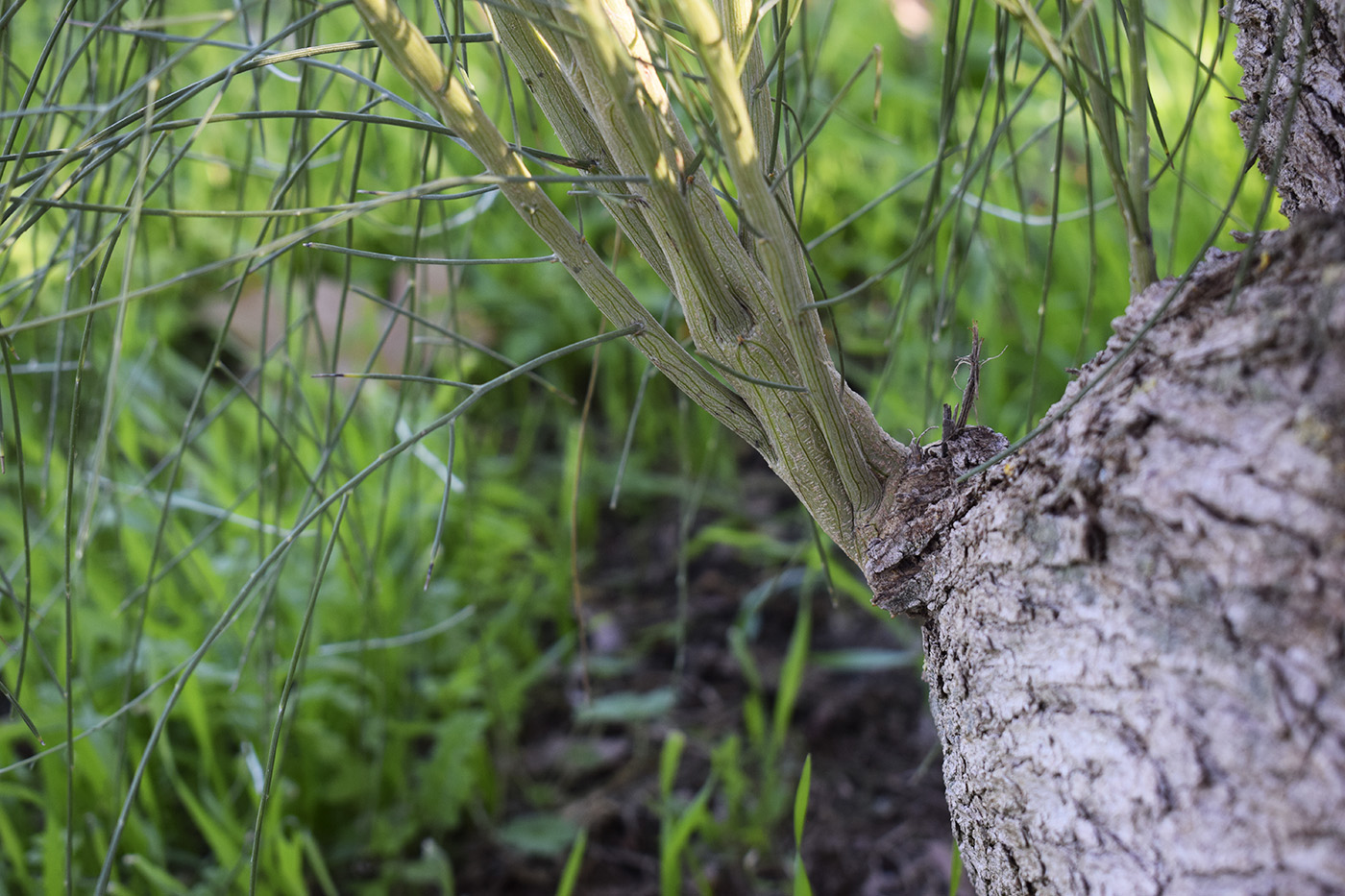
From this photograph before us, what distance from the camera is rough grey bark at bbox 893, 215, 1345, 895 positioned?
1.04ft

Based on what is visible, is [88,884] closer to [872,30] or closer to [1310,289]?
[1310,289]

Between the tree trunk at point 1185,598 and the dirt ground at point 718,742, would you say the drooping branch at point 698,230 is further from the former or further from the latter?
the dirt ground at point 718,742

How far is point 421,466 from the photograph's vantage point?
1266mm

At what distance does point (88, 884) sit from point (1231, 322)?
962 millimetres

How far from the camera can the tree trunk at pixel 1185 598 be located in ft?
1.04

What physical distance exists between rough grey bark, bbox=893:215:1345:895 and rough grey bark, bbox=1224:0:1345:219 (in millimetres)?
103

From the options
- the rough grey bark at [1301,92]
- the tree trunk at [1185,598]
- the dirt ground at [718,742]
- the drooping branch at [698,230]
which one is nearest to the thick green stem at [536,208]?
the drooping branch at [698,230]

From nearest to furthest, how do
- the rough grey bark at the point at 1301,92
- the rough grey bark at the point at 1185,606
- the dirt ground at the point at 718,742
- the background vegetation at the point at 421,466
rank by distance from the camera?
the rough grey bark at the point at 1185,606, the rough grey bark at the point at 1301,92, the background vegetation at the point at 421,466, the dirt ground at the point at 718,742

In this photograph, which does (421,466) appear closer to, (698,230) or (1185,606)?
(698,230)

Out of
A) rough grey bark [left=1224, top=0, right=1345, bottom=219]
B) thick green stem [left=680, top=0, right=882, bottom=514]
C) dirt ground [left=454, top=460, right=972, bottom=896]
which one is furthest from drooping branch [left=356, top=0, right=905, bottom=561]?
dirt ground [left=454, top=460, right=972, bottom=896]

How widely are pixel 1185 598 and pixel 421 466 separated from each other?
1055 mm

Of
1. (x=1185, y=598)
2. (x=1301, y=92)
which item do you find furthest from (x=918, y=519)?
(x=1301, y=92)

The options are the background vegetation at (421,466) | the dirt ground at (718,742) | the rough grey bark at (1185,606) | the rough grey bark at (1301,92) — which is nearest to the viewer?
the rough grey bark at (1185,606)

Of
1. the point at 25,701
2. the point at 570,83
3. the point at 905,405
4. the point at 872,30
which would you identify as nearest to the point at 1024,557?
the point at 570,83
